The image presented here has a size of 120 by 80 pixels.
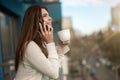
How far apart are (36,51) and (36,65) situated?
8cm

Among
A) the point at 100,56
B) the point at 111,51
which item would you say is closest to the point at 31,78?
the point at 111,51

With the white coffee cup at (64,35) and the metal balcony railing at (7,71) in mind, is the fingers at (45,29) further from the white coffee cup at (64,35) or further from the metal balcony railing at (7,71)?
the metal balcony railing at (7,71)

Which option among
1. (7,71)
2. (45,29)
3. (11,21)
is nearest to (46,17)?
(45,29)

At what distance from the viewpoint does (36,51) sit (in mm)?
2508

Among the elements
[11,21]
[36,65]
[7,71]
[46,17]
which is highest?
[46,17]

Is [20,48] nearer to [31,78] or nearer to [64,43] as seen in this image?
[31,78]

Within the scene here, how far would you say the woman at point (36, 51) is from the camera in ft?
8.20

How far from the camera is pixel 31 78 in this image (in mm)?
2516

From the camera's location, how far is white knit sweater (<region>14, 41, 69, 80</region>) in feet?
8.19

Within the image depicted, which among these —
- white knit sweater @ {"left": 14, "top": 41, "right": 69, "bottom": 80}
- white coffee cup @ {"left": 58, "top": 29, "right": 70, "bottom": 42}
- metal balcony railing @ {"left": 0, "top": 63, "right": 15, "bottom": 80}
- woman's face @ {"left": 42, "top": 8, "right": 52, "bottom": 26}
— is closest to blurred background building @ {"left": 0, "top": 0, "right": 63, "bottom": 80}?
metal balcony railing @ {"left": 0, "top": 63, "right": 15, "bottom": 80}

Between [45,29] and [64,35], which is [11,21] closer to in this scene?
[64,35]

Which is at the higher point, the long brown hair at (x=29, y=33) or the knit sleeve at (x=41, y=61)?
the long brown hair at (x=29, y=33)

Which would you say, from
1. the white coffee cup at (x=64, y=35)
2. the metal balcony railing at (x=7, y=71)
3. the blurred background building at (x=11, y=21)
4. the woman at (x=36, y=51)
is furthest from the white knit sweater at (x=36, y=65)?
the blurred background building at (x=11, y=21)

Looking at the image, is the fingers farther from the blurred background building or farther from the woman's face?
the blurred background building
